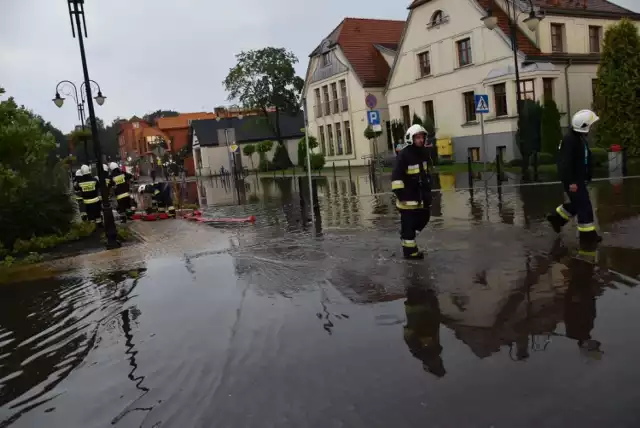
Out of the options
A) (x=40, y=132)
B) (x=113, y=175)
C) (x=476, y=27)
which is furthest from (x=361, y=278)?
(x=476, y=27)

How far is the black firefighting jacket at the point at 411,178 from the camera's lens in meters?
7.58

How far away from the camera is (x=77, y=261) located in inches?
408

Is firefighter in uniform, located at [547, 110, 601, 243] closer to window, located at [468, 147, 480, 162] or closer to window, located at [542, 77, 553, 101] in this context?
window, located at [542, 77, 553, 101]

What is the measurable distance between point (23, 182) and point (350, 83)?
3204 cm

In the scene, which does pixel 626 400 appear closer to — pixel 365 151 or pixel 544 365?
pixel 544 365

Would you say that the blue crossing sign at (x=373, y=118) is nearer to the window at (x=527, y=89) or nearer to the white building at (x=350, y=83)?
the window at (x=527, y=89)

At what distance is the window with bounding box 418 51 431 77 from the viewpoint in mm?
34562

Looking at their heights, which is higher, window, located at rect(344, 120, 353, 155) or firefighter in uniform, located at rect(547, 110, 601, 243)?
window, located at rect(344, 120, 353, 155)

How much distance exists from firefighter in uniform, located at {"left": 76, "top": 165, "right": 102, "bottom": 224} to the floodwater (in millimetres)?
5594

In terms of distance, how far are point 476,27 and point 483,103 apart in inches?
546

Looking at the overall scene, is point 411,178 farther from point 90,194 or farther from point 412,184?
point 90,194

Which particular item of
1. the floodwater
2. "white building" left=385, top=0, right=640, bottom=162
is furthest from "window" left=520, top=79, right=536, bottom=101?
the floodwater

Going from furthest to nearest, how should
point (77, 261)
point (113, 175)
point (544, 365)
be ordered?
point (113, 175) → point (77, 261) → point (544, 365)

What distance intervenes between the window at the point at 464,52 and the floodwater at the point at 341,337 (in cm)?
2377
